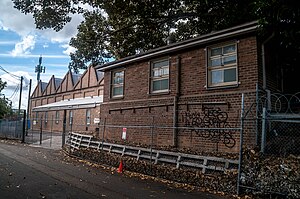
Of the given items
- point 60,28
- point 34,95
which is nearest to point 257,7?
point 60,28

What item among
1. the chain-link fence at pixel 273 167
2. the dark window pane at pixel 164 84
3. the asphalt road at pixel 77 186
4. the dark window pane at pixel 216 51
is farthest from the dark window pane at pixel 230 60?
the asphalt road at pixel 77 186

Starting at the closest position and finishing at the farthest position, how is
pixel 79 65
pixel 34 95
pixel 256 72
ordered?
pixel 256 72 → pixel 79 65 → pixel 34 95

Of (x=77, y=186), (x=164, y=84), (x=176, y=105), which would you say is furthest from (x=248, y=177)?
(x=164, y=84)

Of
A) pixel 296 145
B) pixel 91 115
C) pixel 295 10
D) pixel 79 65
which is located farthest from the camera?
pixel 91 115

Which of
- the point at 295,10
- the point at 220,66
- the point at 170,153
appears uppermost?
the point at 295,10

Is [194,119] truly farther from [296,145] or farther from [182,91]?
[296,145]

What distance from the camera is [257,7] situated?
8680mm

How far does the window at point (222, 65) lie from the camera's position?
1089 cm

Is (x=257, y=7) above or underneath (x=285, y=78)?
above

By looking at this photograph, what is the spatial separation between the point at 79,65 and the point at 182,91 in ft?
46.7

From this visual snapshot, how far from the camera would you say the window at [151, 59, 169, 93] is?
13.4 meters

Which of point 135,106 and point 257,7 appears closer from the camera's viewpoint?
point 257,7

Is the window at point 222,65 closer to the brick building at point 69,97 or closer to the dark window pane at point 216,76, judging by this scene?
the dark window pane at point 216,76

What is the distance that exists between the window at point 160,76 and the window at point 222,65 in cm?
246
